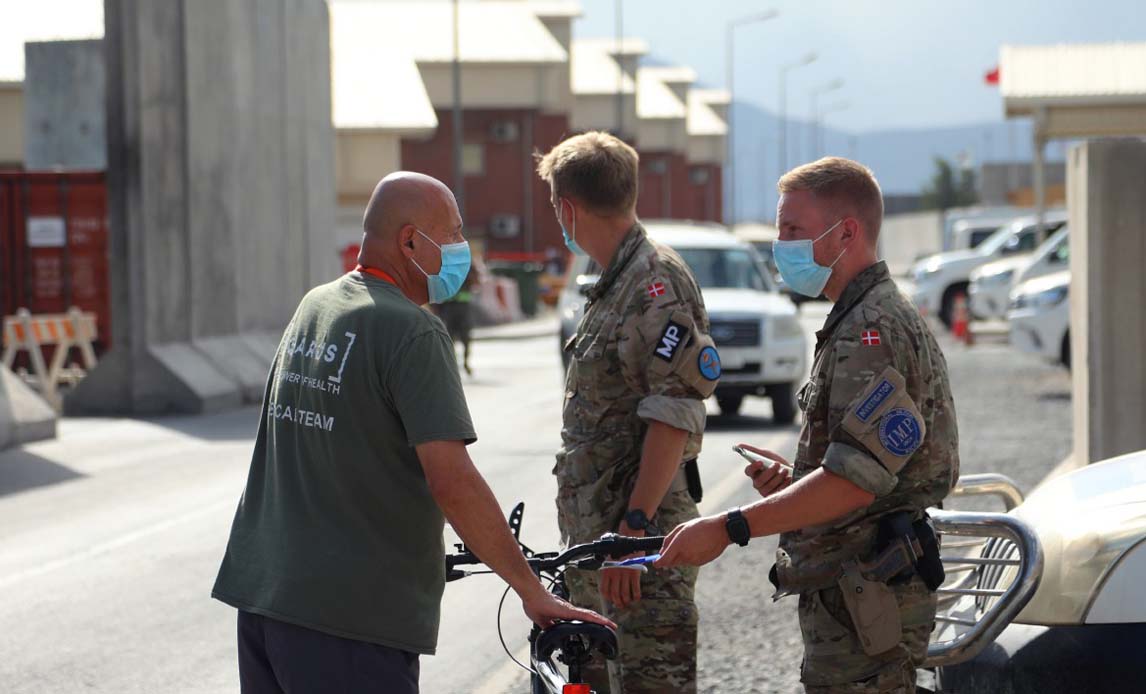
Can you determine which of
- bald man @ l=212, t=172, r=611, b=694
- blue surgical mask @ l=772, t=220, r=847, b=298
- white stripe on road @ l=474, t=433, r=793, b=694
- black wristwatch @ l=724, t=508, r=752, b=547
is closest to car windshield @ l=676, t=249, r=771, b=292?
white stripe on road @ l=474, t=433, r=793, b=694

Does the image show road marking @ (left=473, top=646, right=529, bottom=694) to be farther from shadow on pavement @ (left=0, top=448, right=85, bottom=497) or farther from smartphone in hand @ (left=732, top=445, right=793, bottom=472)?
shadow on pavement @ (left=0, top=448, right=85, bottom=497)

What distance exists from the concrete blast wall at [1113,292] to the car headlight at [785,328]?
279 inches

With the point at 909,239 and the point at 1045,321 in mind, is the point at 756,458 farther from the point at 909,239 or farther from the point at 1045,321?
the point at 909,239

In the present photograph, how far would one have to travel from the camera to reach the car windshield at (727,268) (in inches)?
744

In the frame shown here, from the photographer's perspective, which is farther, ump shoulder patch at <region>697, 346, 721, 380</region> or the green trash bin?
the green trash bin

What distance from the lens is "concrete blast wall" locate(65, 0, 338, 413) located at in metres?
19.9

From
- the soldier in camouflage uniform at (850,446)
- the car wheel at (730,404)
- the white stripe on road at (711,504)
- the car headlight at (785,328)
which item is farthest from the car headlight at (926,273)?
the soldier in camouflage uniform at (850,446)

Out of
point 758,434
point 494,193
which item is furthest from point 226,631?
point 494,193

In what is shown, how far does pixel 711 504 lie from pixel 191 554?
11.1ft

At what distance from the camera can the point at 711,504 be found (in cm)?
1134

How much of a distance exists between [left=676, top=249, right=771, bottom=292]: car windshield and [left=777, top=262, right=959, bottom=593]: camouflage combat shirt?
1470cm

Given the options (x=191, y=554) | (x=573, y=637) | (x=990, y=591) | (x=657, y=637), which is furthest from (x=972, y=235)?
(x=573, y=637)

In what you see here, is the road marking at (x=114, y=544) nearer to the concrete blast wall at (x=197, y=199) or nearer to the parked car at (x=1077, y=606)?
the parked car at (x=1077, y=606)

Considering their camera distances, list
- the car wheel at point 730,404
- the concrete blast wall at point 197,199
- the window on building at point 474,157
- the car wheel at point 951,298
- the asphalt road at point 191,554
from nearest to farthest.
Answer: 1. the asphalt road at point 191,554
2. the car wheel at point 730,404
3. the concrete blast wall at point 197,199
4. the car wheel at point 951,298
5. the window on building at point 474,157
